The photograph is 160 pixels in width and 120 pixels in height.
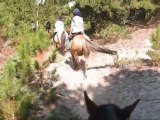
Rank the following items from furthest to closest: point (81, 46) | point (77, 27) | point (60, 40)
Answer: point (60, 40) → point (77, 27) → point (81, 46)

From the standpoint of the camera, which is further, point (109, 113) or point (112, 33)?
point (112, 33)

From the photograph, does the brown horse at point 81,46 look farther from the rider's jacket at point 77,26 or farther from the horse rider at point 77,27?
the rider's jacket at point 77,26

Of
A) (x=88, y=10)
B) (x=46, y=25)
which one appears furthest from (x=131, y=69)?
(x=46, y=25)

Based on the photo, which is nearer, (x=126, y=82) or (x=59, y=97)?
(x=59, y=97)

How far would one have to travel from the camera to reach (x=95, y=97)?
9906 mm

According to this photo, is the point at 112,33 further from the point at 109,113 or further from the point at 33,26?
the point at 109,113

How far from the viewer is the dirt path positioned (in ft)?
30.7

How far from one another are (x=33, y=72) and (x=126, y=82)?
2600 mm

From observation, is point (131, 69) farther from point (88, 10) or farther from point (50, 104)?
point (88, 10)

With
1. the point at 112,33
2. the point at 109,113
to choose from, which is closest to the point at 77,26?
the point at 112,33

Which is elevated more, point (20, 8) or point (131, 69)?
point (20, 8)

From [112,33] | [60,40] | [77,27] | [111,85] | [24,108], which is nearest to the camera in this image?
[24,108]

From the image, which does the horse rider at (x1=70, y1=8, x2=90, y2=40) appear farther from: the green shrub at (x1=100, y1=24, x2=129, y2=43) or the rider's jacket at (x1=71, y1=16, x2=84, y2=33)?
the green shrub at (x1=100, y1=24, x2=129, y2=43)

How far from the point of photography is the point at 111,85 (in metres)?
10.7
